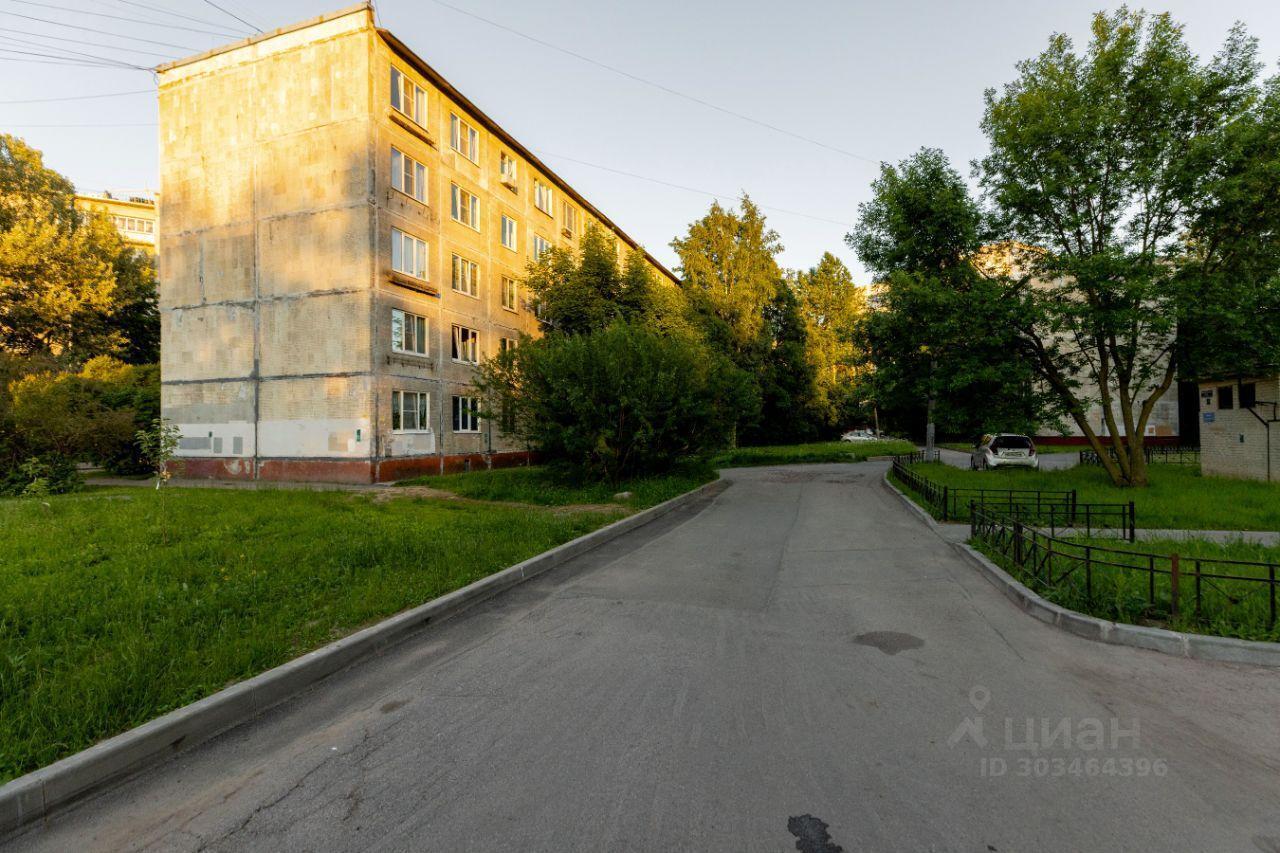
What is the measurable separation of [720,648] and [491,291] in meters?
24.2

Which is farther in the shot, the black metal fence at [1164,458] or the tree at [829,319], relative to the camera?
the tree at [829,319]

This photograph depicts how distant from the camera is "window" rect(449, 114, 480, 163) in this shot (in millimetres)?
24562

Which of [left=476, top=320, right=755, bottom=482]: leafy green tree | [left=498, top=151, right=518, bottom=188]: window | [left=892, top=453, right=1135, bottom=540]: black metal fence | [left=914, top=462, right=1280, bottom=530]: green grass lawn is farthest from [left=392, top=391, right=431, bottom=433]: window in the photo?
[left=914, top=462, right=1280, bottom=530]: green grass lawn

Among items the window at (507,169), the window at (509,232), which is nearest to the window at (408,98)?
the window at (507,169)

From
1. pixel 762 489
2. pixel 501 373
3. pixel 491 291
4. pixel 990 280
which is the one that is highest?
pixel 491 291

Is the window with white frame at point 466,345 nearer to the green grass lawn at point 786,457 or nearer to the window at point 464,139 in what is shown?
the window at point 464,139

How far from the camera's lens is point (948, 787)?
3135 millimetres

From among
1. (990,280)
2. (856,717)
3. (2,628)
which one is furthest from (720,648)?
(990,280)

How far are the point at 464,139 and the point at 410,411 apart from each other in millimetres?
12463

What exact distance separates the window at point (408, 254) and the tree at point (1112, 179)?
1951cm

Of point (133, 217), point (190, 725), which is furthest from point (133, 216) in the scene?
point (190, 725)

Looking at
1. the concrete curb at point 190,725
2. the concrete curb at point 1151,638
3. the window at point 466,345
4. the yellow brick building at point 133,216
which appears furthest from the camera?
the yellow brick building at point 133,216

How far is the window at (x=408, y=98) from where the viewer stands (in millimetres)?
21516

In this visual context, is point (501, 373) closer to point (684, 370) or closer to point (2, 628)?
point (684, 370)
